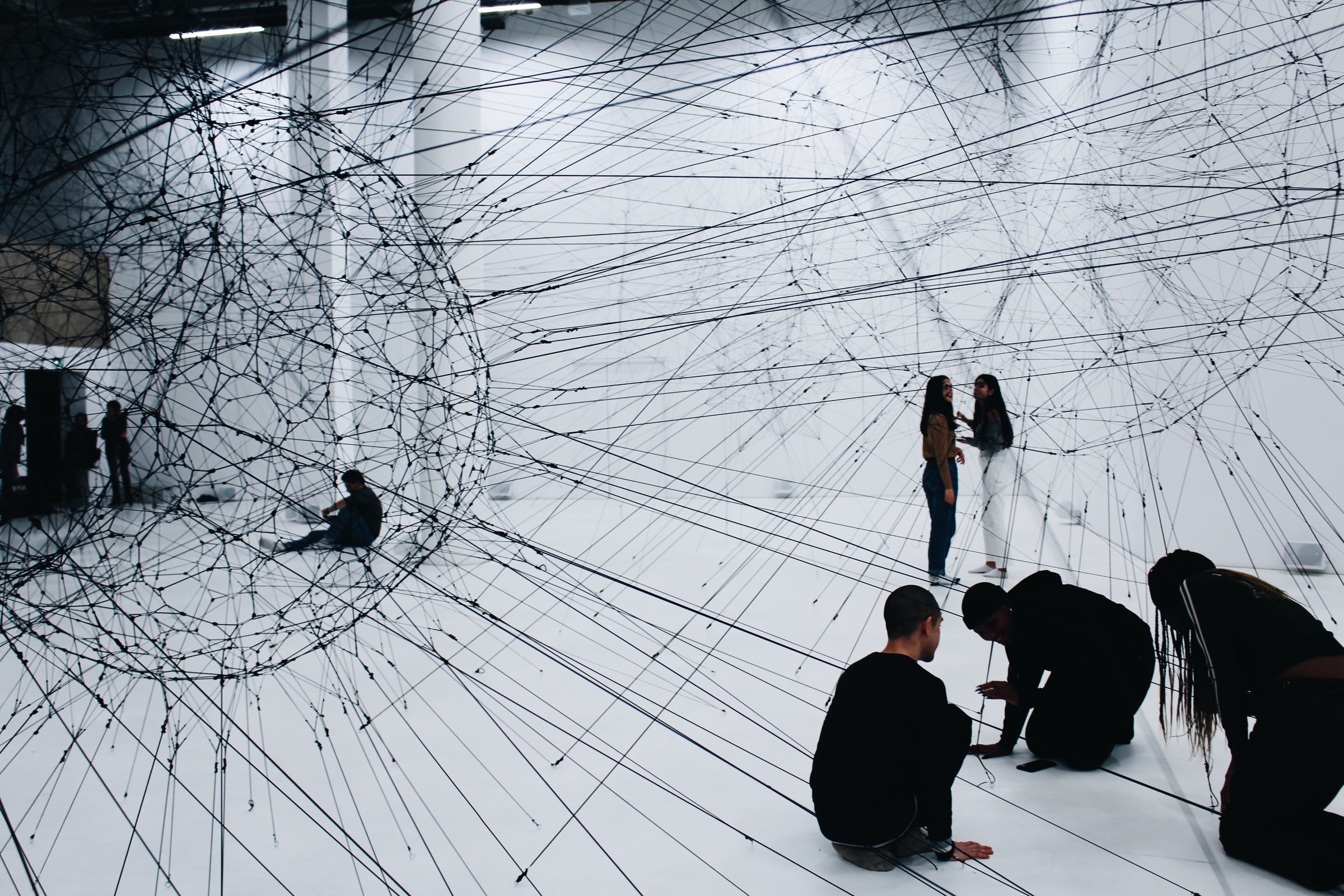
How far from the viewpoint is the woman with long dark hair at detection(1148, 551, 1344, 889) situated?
2285 mm

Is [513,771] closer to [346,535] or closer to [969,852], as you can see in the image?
[346,535]

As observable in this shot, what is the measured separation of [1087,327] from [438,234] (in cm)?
413

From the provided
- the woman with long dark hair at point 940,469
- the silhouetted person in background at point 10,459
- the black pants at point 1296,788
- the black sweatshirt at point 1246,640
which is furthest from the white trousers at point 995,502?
the silhouetted person in background at point 10,459

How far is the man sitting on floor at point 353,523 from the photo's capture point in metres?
2.30

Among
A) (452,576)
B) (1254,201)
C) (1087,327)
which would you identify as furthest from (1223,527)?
(452,576)

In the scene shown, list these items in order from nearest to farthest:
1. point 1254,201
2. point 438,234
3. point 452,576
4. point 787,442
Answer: point 438,234 < point 1254,201 < point 452,576 < point 787,442

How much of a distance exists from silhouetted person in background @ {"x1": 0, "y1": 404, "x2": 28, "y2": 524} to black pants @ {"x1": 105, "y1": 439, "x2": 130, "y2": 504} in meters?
0.21

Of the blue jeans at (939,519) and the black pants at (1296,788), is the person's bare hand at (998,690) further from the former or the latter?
the blue jeans at (939,519)

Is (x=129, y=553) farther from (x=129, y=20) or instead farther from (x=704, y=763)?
Result: (x=704, y=763)

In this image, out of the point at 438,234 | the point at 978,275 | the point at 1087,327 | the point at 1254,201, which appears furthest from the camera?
the point at 978,275

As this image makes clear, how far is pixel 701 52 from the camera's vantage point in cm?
726

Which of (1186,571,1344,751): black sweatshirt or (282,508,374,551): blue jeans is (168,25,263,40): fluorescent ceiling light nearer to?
(282,508,374,551): blue jeans

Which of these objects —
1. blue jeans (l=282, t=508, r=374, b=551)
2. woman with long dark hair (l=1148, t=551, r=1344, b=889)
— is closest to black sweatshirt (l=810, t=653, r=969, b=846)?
woman with long dark hair (l=1148, t=551, r=1344, b=889)

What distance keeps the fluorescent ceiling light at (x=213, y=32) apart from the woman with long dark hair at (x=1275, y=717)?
3196 millimetres
